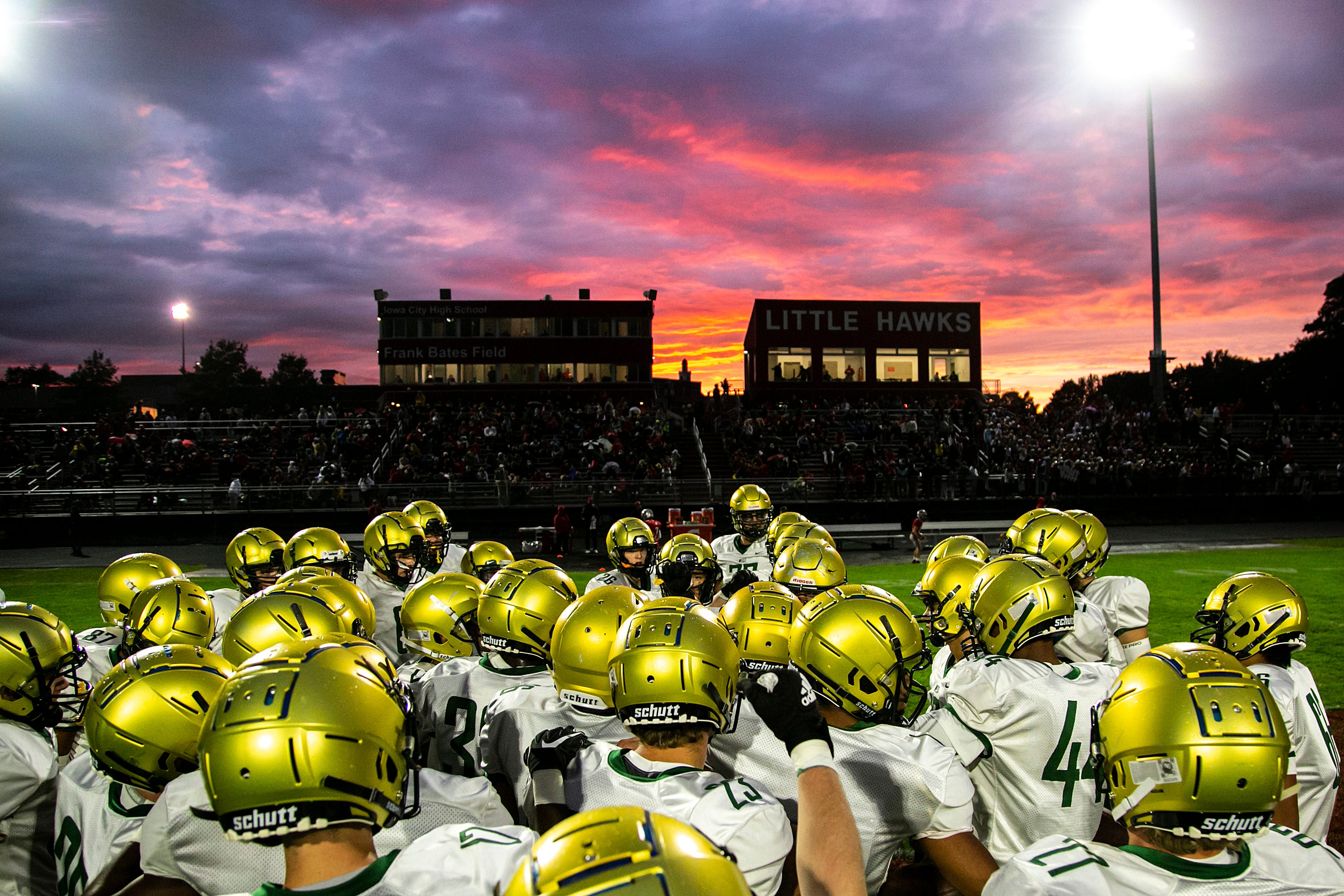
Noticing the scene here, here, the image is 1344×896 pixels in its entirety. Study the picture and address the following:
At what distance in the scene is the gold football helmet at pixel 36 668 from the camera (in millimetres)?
3469

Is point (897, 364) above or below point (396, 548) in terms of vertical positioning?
above

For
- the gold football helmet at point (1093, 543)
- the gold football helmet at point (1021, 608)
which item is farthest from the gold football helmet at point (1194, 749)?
the gold football helmet at point (1093, 543)

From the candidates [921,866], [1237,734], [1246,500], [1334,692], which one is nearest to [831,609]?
[1237,734]

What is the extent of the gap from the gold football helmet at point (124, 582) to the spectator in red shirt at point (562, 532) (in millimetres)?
14082

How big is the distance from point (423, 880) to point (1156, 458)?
35377mm

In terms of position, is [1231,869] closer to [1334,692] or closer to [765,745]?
[765,745]

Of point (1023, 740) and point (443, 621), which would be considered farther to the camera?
point (443, 621)

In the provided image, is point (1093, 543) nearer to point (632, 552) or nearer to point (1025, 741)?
point (1025, 741)

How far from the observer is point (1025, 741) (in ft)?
10.9

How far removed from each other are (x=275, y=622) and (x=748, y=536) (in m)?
7.13

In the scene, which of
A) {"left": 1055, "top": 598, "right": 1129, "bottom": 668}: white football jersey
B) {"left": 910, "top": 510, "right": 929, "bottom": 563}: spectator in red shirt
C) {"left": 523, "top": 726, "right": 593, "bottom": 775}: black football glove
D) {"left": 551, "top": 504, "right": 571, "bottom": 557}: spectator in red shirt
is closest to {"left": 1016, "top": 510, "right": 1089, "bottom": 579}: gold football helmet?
{"left": 1055, "top": 598, "right": 1129, "bottom": 668}: white football jersey

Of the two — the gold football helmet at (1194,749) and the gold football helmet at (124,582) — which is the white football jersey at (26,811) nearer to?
the gold football helmet at (124,582)

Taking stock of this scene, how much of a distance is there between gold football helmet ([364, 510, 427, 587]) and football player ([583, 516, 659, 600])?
179cm

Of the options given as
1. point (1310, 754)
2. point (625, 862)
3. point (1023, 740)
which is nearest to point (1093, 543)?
point (1310, 754)
